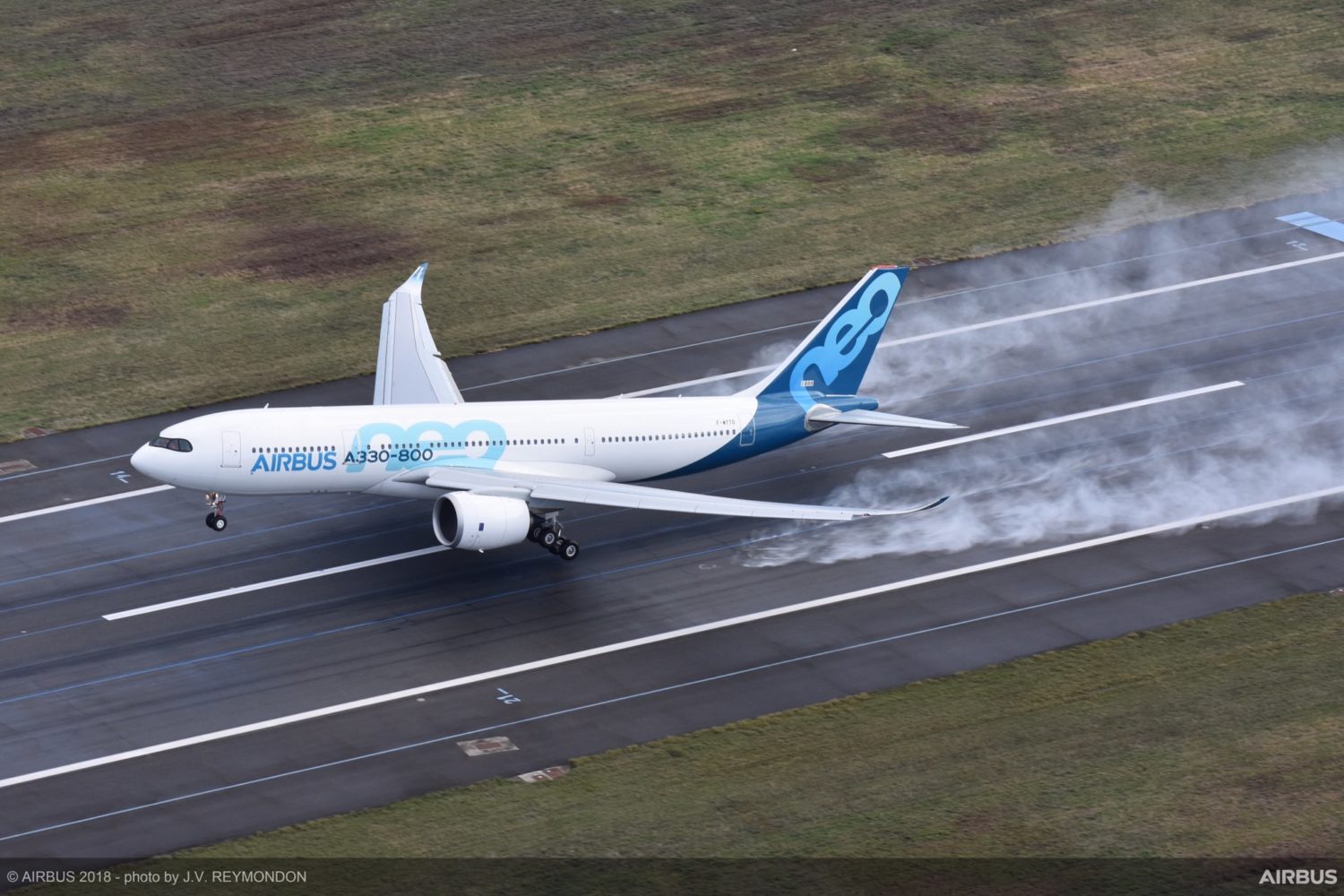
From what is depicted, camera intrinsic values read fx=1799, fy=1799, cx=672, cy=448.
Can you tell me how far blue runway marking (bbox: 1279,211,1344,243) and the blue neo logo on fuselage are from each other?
98.8 feet

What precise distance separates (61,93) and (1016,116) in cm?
4771

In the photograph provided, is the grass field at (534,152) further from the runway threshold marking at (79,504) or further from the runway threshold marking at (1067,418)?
the runway threshold marking at (1067,418)

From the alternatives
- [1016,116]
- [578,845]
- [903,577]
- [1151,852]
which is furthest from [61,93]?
[1151,852]

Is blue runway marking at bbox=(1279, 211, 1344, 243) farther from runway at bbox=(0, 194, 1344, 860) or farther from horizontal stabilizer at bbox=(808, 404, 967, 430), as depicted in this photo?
horizontal stabilizer at bbox=(808, 404, 967, 430)

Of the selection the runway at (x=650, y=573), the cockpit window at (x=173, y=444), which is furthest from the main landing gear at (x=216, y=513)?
the cockpit window at (x=173, y=444)

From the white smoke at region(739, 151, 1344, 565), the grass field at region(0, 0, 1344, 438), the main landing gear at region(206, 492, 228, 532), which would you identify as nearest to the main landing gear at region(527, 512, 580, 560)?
the white smoke at region(739, 151, 1344, 565)

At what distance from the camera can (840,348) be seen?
193 ft

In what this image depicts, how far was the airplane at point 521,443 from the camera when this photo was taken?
53.3 metres

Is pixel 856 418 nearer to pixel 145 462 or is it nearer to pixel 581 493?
pixel 581 493

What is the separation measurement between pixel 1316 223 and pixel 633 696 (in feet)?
151

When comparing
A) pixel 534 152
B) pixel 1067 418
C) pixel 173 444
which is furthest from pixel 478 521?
pixel 534 152

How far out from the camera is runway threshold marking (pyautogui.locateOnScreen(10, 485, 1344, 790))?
→ 4728 cm

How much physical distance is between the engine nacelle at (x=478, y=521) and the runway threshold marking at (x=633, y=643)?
370 cm

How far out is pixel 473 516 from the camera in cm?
5172
